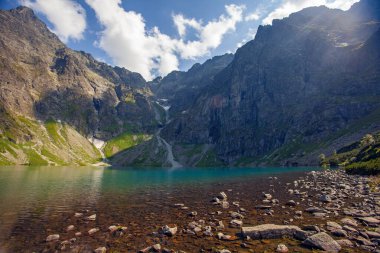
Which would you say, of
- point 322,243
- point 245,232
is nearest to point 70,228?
point 245,232

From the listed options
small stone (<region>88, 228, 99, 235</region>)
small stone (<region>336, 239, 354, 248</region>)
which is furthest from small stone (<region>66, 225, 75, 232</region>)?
small stone (<region>336, 239, 354, 248</region>)

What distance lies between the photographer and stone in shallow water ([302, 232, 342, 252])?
17.7 metres

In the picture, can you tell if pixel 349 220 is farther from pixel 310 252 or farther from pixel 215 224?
pixel 215 224

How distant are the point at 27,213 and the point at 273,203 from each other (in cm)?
3482

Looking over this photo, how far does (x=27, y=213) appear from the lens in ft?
117

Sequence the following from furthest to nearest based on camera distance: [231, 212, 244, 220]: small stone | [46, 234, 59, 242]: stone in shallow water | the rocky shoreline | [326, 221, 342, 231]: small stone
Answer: [231, 212, 244, 220]: small stone → [46, 234, 59, 242]: stone in shallow water → [326, 221, 342, 231]: small stone → the rocky shoreline

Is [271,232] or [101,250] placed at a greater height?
[271,232]

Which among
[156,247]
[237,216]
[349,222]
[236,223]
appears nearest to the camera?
[156,247]

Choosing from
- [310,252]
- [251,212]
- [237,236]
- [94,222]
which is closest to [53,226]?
[94,222]

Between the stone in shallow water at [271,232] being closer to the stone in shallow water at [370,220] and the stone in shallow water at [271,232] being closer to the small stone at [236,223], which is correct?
the small stone at [236,223]

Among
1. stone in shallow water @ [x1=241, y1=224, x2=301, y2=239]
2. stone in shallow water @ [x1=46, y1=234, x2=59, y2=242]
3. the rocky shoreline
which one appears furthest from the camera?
stone in shallow water @ [x1=46, y1=234, x2=59, y2=242]

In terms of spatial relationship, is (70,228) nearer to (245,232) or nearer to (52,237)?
(52,237)

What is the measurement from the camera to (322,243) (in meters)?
18.2

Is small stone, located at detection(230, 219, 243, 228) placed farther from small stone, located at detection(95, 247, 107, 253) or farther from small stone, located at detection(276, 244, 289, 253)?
small stone, located at detection(95, 247, 107, 253)
